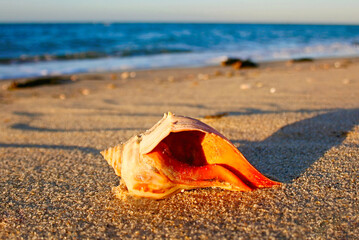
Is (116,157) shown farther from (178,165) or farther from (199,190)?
(199,190)

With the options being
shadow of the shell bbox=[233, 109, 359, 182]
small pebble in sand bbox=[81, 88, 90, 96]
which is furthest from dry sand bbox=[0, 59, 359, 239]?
small pebble in sand bbox=[81, 88, 90, 96]

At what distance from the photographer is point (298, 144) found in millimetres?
2449

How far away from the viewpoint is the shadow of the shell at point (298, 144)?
2014 millimetres

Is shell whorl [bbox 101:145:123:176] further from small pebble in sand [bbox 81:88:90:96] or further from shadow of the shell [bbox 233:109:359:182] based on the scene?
small pebble in sand [bbox 81:88:90:96]

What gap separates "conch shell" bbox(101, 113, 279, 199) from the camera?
157 centimetres

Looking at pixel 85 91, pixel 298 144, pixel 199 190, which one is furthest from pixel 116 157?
pixel 85 91

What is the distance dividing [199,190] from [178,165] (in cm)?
21

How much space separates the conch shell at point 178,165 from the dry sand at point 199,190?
0.33 ft

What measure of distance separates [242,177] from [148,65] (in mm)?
9160

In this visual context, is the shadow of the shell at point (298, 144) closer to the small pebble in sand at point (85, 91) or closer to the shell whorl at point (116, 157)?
the shell whorl at point (116, 157)

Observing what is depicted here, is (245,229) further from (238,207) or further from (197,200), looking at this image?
(197,200)

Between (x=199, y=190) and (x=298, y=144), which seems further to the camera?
(x=298, y=144)

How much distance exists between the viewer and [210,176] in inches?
64.6

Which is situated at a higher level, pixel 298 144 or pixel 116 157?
pixel 298 144
